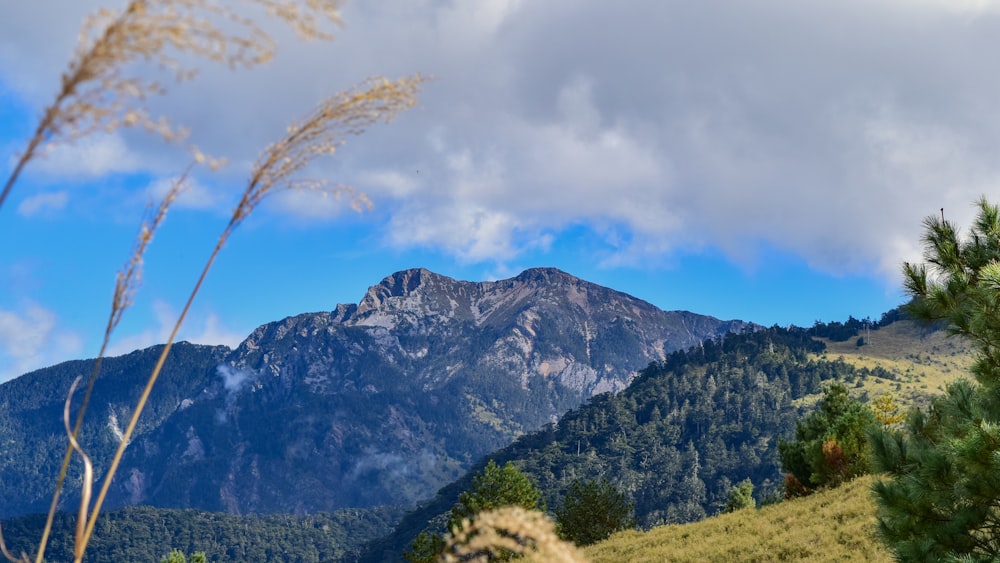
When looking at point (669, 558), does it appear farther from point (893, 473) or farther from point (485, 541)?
point (485, 541)

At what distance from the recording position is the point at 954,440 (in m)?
9.24

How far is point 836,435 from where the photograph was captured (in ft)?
129

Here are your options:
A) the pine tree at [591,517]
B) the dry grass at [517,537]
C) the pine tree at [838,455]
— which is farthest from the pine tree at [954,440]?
the pine tree at [591,517]

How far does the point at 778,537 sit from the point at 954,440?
2080 cm

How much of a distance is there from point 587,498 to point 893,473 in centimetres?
4737

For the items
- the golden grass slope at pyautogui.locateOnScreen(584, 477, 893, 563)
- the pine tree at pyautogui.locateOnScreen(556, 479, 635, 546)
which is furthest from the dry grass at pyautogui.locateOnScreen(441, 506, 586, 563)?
the pine tree at pyautogui.locateOnScreen(556, 479, 635, 546)

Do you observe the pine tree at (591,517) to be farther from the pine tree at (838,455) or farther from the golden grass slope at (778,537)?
the golden grass slope at (778,537)

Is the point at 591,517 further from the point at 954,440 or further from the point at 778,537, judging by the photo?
the point at 954,440

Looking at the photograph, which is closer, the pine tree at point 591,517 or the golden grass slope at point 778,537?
the golden grass slope at point 778,537

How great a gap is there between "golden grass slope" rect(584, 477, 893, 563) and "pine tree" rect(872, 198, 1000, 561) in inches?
485

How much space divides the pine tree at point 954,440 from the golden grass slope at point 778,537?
12328mm

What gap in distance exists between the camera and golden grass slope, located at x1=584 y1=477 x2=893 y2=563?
25188mm

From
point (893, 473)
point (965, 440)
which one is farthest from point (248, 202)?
point (893, 473)

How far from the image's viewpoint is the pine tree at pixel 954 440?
958 centimetres
